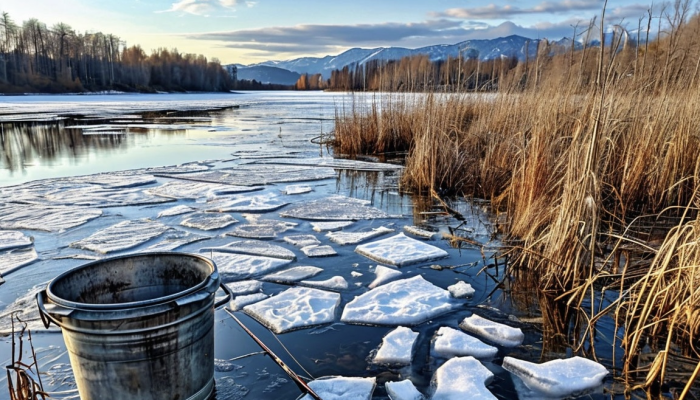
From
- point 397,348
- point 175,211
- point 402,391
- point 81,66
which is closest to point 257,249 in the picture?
point 175,211

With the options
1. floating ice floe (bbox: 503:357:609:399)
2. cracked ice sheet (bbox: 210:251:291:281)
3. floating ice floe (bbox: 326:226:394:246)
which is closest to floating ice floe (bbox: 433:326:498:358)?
floating ice floe (bbox: 503:357:609:399)

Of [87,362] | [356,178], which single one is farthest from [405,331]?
[356,178]

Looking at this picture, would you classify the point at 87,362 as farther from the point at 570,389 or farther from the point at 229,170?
the point at 229,170

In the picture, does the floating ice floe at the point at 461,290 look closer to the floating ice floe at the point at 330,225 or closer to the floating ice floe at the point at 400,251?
the floating ice floe at the point at 400,251

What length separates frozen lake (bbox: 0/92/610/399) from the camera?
7.08 ft

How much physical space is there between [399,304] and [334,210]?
229cm

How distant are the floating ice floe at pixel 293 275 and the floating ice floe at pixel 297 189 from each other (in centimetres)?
255

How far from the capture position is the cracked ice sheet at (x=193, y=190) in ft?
18.1

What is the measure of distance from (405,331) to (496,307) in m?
0.66

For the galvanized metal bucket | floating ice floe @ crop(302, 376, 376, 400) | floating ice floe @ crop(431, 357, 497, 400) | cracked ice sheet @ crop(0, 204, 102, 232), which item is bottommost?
floating ice floe @ crop(431, 357, 497, 400)

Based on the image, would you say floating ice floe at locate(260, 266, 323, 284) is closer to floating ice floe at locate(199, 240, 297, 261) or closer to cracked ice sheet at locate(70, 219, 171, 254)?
floating ice floe at locate(199, 240, 297, 261)

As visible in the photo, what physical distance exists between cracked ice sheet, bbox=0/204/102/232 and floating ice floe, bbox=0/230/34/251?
0.64 ft

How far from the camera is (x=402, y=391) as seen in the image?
6.34 feet

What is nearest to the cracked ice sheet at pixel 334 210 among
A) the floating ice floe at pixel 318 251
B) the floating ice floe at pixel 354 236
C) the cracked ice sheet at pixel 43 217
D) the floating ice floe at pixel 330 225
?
the floating ice floe at pixel 330 225
